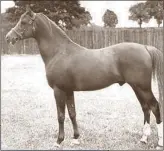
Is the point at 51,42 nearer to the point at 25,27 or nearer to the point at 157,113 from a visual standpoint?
the point at 25,27

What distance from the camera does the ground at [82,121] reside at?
5008 millimetres

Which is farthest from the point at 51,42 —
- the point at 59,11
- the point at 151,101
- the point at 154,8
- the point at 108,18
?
the point at 154,8

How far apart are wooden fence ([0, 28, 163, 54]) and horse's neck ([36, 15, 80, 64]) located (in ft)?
34.1

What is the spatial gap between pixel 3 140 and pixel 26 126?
0.83 meters

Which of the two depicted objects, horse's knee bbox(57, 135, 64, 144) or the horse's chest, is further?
horse's knee bbox(57, 135, 64, 144)

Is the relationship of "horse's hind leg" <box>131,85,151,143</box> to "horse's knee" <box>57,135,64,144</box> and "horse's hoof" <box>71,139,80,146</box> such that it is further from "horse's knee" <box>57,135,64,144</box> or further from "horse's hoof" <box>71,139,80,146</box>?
"horse's knee" <box>57,135,64,144</box>

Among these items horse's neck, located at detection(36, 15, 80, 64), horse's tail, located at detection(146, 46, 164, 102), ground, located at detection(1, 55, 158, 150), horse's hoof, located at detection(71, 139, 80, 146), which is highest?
horse's neck, located at detection(36, 15, 80, 64)

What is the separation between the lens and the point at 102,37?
63.3ft

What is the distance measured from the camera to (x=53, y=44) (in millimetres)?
4695

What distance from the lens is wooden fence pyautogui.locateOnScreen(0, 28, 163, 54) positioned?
1602 cm

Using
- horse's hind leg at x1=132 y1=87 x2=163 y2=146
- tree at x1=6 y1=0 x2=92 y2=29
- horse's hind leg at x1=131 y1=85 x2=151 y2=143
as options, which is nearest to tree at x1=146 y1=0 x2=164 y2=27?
tree at x1=6 y1=0 x2=92 y2=29

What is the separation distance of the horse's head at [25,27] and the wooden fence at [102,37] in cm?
1062

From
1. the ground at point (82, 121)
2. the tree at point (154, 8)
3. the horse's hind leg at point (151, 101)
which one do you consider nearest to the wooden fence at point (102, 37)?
the tree at point (154, 8)

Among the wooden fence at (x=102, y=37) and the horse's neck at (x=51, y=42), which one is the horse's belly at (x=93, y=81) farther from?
the wooden fence at (x=102, y=37)
